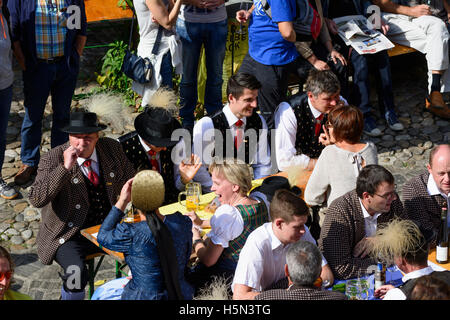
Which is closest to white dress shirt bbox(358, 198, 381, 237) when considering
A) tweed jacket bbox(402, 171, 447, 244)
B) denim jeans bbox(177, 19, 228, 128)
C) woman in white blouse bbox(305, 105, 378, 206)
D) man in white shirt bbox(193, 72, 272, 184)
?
tweed jacket bbox(402, 171, 447, 244)

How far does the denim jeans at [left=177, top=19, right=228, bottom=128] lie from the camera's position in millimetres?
7742

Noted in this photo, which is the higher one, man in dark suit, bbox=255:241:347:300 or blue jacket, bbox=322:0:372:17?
man in dark suit, bbox=255:241:347:300

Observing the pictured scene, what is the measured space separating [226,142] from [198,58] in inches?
66.1

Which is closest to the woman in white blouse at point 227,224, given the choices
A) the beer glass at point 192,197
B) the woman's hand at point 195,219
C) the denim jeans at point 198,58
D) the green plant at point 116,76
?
the woman's hand at point 195,219

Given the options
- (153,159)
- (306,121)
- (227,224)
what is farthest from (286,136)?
(227,224)

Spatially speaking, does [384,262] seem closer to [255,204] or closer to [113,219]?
[255,204]

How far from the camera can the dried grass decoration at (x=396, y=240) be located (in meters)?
4.54

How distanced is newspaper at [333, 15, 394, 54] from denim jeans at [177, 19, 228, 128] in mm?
1587

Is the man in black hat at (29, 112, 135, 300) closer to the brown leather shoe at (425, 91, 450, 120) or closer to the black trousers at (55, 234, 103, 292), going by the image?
the black trousers at (55, 234, 103, 292)

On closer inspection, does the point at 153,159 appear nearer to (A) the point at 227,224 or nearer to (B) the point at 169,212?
(B) the point at 169,212

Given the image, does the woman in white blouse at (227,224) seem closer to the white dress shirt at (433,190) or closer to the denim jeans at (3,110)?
the white dress shirt at (433,190)

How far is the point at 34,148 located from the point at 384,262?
4029mm

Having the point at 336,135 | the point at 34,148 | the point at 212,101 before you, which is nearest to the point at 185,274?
the point at 336,135

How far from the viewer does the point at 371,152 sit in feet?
18.8
